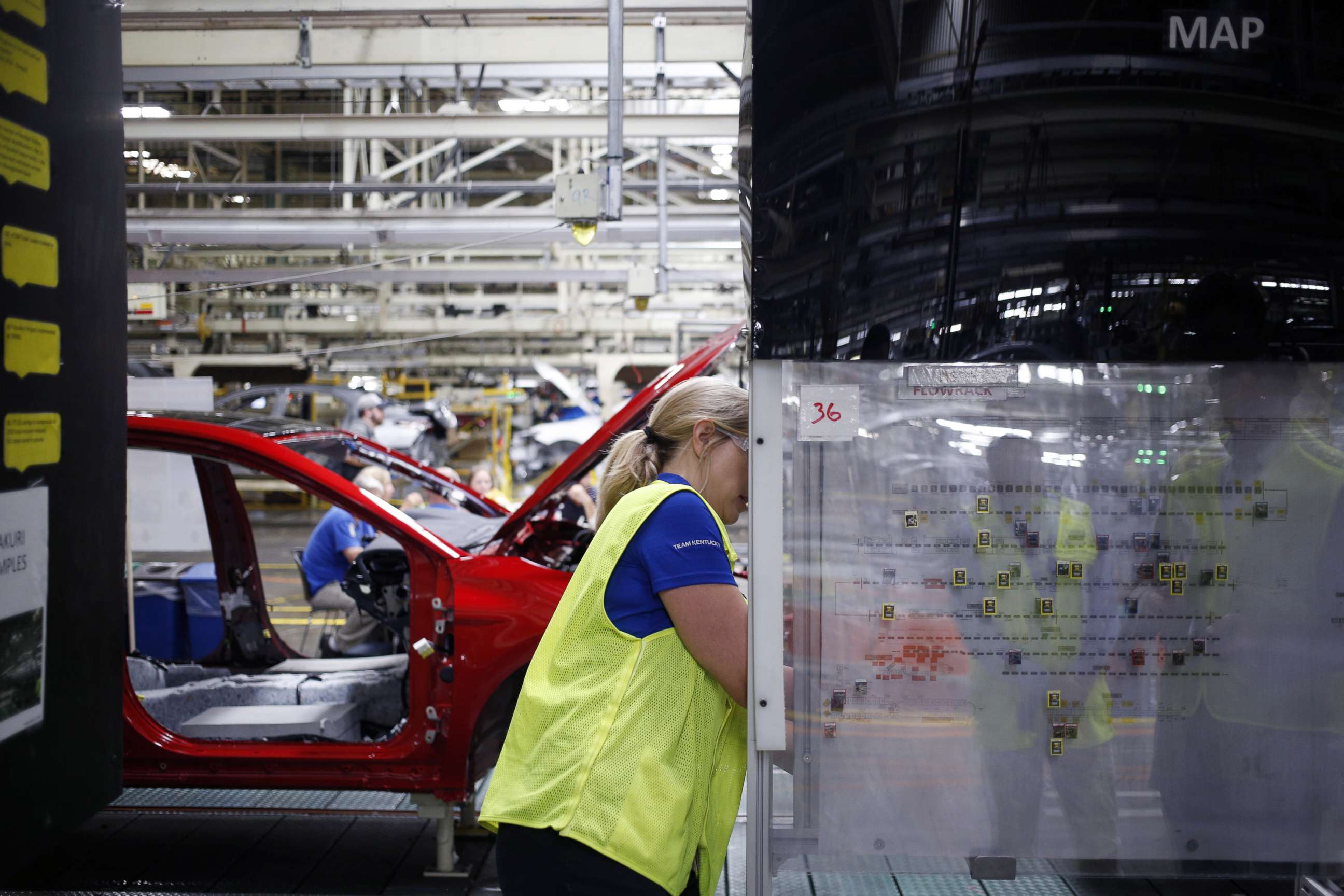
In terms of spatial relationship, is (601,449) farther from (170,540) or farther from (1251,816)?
(170,540)

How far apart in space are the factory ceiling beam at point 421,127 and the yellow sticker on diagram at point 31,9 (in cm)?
559

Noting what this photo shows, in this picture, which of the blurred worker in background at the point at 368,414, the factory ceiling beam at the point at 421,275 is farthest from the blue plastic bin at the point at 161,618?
the blurred worker in background at the point at 368,414

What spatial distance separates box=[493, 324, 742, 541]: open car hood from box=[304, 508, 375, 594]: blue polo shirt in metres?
2.46

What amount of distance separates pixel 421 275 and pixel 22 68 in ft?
34.2

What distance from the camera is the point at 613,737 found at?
1505 millimetres

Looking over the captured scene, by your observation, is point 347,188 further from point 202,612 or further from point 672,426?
point 672,426

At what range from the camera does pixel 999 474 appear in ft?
6.29

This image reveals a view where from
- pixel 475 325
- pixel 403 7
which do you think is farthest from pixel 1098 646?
pixel 475 325

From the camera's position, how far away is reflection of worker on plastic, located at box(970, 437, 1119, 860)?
1.92m

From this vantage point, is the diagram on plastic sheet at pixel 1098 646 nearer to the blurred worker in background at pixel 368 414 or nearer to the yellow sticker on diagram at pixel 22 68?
the yellow sticker on diagram at pixel 22 68

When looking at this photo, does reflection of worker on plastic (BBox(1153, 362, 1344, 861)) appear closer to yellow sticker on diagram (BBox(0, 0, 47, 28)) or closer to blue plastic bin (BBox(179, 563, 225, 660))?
yellow sticker on diagram (BBox(0, 0, 47, 28))

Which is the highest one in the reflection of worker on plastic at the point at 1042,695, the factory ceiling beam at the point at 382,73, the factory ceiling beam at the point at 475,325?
the factory ceiling beam at the point at 382,73

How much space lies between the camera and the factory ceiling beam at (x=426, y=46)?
6.09 m

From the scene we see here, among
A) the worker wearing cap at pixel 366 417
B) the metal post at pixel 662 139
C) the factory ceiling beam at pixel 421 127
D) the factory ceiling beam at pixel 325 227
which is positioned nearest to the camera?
the metal post at pixel 662 139
